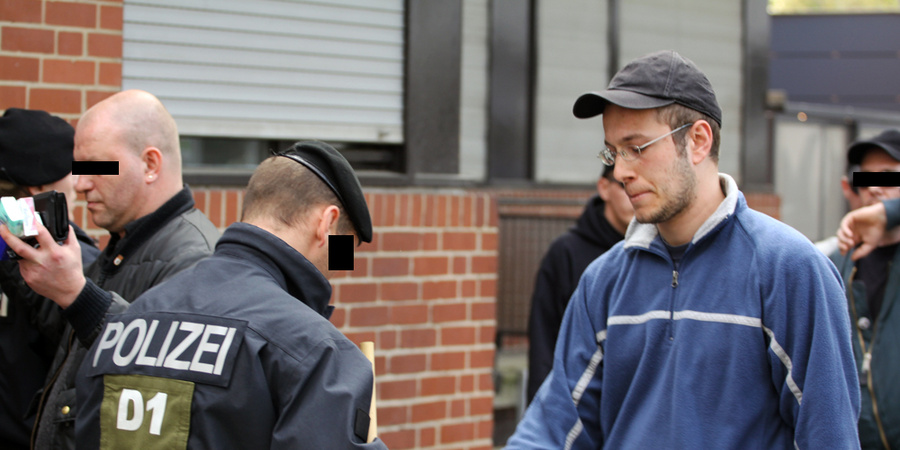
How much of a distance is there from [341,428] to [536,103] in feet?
14.9

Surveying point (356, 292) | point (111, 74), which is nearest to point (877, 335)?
point (356, 292)

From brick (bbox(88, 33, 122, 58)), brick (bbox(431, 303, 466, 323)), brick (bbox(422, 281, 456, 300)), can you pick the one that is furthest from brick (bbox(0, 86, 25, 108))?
brick (bbox(431, 303, 466, 323))

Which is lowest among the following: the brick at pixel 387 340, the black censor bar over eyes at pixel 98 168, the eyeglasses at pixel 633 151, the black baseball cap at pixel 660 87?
the brick at pixel 387 340

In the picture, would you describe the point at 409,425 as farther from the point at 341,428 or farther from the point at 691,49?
the point at 691,49

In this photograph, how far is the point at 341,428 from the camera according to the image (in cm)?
184

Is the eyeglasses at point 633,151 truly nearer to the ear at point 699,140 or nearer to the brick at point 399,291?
the ear at point 699,140

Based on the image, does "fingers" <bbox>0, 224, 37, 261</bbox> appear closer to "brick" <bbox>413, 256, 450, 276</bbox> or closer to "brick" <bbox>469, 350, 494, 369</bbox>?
"brick" <bbox>413, 256, 450, 276</bbox>

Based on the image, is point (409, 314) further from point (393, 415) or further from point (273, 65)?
point (273, 65)

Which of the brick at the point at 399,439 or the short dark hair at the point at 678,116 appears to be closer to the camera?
the short dark hair at the point at 678,116

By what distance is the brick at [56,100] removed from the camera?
3746 mm

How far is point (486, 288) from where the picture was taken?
15.9ft

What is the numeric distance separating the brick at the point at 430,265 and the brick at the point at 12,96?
80.4 inches

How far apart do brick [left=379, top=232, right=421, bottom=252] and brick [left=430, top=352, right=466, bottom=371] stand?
62cm

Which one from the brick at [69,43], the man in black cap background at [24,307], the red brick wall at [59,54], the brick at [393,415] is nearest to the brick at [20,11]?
the red brick wall at [59,54]
